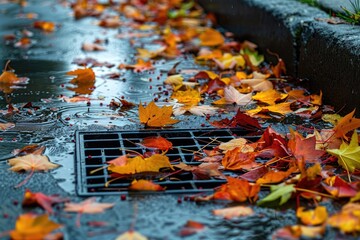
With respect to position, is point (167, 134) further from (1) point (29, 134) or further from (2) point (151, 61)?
(2) point (151, 61)

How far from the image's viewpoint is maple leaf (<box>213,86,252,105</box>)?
135 inches

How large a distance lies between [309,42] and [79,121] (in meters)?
1.35

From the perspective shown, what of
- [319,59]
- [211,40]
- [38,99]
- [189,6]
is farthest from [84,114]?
[189,6]

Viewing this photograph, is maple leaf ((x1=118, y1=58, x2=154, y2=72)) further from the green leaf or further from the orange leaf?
the green leaf

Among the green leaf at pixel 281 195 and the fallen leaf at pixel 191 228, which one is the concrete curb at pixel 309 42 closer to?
the green leaf at pixel 281 195

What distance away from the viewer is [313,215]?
2080mm

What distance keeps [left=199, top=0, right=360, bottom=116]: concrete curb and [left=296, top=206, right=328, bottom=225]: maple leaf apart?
1.03 m

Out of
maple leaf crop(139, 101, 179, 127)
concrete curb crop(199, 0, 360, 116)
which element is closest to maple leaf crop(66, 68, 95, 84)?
maple leaf crop(139, 101, 179, 127)

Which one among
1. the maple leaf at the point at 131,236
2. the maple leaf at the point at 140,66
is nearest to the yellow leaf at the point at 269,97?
the maple leaf at the point at 140,66

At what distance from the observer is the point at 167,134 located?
2.94 meters

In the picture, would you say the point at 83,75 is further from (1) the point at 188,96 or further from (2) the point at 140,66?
(1) the point at 188,96

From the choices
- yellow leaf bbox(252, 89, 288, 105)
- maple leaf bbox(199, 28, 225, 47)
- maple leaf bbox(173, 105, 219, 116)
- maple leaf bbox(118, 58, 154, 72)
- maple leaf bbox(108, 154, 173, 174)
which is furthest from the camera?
maple leaf bbox(199, 28, 225, 47)

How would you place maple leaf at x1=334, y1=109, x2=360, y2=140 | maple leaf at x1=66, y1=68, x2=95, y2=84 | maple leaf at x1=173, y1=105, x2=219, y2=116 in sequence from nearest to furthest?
maple leaf at x1=334, y1=109, x2=360, y2=140, maple leaf at x1=173, y1=105, x2=219, y2=116, maple leaf at x1=66, y1=68, x2=95, y2=84

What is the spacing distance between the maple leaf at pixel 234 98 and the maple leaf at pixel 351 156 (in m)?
0.96
